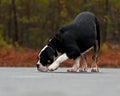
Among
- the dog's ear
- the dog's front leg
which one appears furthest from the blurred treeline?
the dog's front leg

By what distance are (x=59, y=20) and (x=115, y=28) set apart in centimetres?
566

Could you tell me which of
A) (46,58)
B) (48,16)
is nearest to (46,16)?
(48,16)

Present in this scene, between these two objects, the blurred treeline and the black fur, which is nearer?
the black fur

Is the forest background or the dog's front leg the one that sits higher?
the forest background

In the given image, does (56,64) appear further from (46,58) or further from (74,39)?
(74,39)

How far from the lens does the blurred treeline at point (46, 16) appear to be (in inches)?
1548

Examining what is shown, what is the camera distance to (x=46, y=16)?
150 ft

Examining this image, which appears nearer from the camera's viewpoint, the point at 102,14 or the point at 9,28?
the point at 102,14

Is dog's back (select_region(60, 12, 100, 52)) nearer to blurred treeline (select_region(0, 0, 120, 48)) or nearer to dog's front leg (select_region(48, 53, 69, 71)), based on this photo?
dog's front leg (select_region(48, 53, 69, 71))

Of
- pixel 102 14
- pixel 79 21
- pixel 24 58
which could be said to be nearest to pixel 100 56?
pixel 24 58

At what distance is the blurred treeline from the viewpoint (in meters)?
39.3

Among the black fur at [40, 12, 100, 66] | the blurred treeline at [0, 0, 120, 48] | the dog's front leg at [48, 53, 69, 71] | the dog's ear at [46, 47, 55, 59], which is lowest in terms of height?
the dog's front leg at [48, 53, 69, 71]

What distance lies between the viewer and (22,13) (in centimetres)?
4312

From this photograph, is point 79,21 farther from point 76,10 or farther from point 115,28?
point 115,28
